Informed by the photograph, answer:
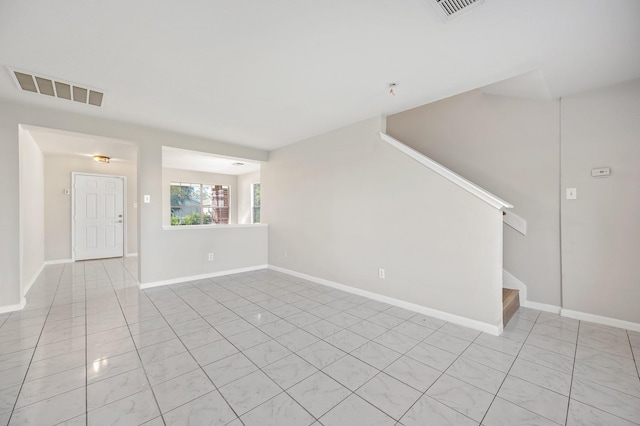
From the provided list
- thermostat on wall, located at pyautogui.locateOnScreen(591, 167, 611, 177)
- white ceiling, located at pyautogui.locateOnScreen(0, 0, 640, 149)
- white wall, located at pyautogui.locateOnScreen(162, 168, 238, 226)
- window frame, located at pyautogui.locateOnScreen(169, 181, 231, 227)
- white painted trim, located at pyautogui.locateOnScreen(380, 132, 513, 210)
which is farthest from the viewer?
window frame, located at pyautogui.locateOnScreen(169, 181, 231, 227)

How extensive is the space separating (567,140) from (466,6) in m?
2.32

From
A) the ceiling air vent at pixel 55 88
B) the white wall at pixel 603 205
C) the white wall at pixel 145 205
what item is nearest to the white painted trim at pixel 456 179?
the white wall at pixel 603 205

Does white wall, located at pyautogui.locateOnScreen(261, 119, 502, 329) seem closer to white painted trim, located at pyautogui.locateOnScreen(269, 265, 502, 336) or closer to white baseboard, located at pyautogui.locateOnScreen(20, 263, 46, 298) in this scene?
white painted trim, located at pyautogui.locateOnScreen(269, 265, 502, 336)

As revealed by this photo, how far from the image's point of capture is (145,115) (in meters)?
3.47

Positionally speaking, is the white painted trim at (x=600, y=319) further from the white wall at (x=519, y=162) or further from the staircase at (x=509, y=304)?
the staircase at (x=509, y=304)

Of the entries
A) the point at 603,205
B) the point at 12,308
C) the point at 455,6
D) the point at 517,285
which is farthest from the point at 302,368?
the point at 12,308

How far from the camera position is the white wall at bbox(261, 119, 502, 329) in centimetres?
273

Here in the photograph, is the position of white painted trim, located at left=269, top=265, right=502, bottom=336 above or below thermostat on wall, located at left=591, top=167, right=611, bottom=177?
below

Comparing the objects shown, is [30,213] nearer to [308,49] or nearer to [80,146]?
[80,146]

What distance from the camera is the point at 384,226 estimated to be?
346cm

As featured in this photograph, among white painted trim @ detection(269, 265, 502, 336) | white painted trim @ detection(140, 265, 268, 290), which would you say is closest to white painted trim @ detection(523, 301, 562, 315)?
white painted trim @ detection(269, 265, 502, 336)

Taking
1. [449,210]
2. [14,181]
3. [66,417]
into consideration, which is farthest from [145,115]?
[449,210]

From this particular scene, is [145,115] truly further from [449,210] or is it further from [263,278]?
[449,210]

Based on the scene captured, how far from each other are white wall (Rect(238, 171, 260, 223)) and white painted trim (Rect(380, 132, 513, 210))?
243 inches
